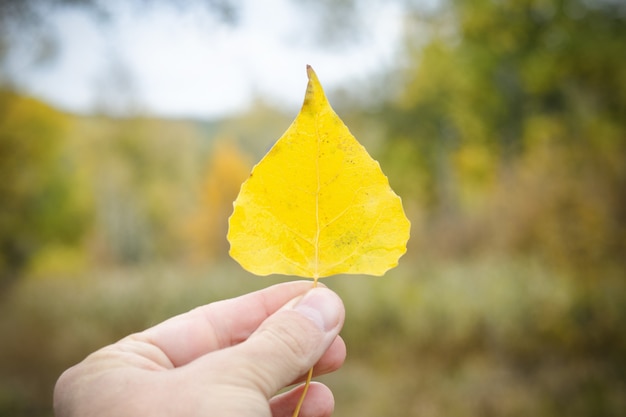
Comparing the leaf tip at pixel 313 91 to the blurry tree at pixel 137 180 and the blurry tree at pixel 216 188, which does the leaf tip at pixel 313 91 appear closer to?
the blurry tree at pixel 216 188

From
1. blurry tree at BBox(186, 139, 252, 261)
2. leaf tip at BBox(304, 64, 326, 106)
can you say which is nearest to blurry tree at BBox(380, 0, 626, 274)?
blurry tree at BBox(186, 139, 252, 261)

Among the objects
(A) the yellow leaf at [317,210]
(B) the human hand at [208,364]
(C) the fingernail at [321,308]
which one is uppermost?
(A) the yellow leaf at [317,210]

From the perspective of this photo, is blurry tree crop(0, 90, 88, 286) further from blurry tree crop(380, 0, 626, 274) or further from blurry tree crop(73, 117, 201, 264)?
blurry tree crop(380, 0, 626, 274)

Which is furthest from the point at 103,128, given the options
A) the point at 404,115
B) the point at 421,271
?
the point at 421,271

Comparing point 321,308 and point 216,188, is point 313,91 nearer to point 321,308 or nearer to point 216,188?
point 321,308

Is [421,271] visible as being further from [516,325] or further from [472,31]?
[472,31]

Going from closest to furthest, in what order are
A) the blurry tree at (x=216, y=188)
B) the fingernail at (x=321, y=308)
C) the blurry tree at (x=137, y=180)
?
the fingernail at (x=321, y=308) < the blurry tree at (x=216, y=188) < the blurry tree at (x=137, y=180)

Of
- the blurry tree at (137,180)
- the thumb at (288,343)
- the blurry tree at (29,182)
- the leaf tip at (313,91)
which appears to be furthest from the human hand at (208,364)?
the blurry tree at (137,180)

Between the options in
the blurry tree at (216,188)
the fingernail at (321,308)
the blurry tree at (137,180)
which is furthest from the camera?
the blurry tree at (137,180)

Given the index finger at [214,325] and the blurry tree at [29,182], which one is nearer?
the index finger at [214,325]
